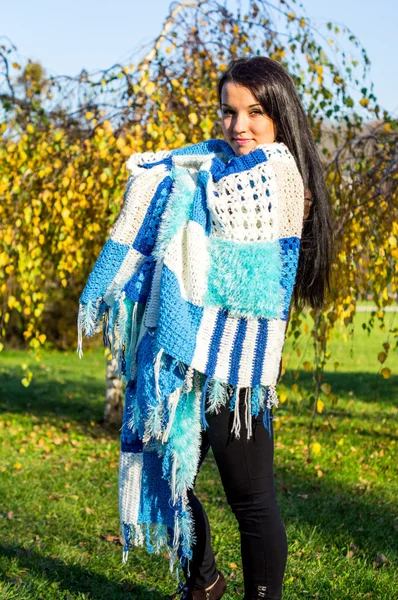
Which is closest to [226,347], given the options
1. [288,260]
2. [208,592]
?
[288,260]

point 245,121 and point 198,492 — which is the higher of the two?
point 245,121

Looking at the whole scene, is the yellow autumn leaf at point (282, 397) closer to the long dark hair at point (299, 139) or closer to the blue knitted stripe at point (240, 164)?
the long dark hair at point (299, 139)

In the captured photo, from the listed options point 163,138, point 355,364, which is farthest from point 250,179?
point 355,364

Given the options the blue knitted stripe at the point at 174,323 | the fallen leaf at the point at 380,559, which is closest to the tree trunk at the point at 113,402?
the fallen leaf at the point at 380,559

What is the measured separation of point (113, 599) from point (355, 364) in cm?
797

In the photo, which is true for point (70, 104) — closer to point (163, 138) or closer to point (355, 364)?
point (163, 138)

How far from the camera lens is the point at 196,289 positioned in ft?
5.82

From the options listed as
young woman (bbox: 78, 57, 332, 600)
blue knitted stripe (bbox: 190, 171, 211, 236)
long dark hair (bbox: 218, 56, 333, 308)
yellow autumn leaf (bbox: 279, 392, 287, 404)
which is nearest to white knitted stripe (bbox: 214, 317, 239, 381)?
young woman (bbox: 78, 57, 332, 600)

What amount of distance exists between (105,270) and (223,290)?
36cm

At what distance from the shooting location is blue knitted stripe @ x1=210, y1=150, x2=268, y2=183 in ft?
5.83

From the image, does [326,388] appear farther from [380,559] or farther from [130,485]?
[130,485]

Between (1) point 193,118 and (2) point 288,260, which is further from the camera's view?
(1) point 193,118

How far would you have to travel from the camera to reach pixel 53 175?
170 inches

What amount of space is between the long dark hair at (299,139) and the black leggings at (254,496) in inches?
16.7
